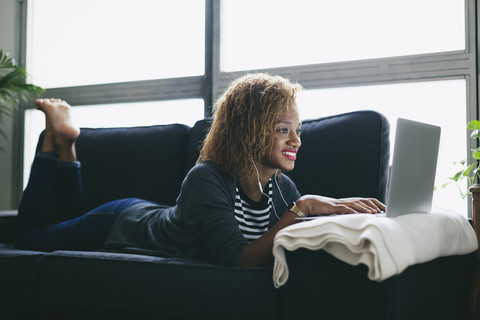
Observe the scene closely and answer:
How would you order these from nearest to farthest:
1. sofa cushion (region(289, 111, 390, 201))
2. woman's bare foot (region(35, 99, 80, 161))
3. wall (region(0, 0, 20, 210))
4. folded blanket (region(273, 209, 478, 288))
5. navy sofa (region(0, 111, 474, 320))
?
folded blanket (region(273, 209, 478, 288)) → navy sofa (region(0, 111, 474, 320)) → sofa cushion (region(289, 111, 390, 201)) → woman's bare foot (region(35, 99, 80, 161)) → wall (region(0, 0, 20, 210))

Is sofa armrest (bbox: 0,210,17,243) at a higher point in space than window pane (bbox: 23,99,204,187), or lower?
lower

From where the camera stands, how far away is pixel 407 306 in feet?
3.42

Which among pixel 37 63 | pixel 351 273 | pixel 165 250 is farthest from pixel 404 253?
pixel 37 63

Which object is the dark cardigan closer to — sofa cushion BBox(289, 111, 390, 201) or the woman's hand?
sofa cushion BBox(289, 111, 390, 201)

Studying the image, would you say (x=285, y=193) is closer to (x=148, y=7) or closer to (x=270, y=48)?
(x=270, y=48)

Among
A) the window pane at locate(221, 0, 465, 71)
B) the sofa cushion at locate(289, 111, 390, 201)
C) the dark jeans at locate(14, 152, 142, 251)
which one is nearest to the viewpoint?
the sofa cushion at locate(289, 111, 390, 201)

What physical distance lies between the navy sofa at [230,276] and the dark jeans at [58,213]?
0.17 meters

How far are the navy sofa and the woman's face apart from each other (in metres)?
0.22

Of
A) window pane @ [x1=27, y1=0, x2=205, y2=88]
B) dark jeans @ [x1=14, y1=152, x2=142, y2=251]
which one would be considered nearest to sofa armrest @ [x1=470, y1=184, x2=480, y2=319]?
dark jeans @ [x1=14, y1=152, x2=142, y2=251]

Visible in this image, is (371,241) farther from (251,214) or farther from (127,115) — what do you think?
(127,115)

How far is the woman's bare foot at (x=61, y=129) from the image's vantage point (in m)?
2.13

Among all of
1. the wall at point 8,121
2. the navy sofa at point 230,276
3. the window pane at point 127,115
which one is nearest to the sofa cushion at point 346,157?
the navy sofa at point 230,276

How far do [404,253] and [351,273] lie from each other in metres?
0.12

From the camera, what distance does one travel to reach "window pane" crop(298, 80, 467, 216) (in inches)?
96.4
